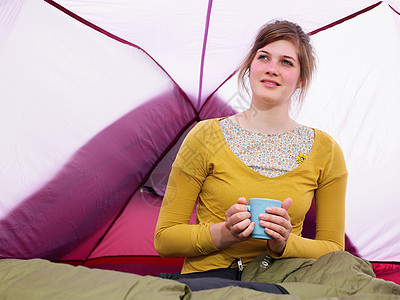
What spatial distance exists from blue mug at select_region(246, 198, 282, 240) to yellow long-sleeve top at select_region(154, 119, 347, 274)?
0.17m

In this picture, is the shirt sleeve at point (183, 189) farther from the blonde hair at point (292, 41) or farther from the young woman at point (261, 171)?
the blonde hair at point (292, 41)

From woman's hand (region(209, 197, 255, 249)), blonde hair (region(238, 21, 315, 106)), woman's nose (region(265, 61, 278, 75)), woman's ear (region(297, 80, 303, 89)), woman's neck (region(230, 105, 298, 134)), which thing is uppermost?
blonde hair (region(238, 21, 315, 106))

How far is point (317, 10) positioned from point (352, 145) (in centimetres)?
47

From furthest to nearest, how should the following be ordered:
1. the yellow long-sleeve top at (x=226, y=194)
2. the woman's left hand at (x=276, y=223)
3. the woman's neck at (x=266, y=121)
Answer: the woman's neck at (x=266, y=121) → the yellow long-sleeve top at (x=226, y=194) → the woman's left hand at (x=276, y=223)

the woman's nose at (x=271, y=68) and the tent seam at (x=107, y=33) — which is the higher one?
the woman's nose at (x=271, y=68)

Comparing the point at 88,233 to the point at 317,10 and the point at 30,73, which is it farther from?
the point at 317,10

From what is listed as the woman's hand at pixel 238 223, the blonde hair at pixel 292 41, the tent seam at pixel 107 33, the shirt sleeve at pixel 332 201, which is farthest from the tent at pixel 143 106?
the woman's hand at pixel 238 223

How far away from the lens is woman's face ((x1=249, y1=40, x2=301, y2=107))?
116cm

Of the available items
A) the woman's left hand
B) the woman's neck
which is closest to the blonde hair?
the woman's neck

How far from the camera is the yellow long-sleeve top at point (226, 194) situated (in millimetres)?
1122

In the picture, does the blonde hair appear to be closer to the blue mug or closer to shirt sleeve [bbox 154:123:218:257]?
shirt sleeve [bbox 154:123:218:257]

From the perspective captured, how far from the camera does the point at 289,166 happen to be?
3.87 ft

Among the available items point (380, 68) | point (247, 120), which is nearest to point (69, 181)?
point (247, 120)

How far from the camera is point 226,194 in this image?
1132 millimetres
